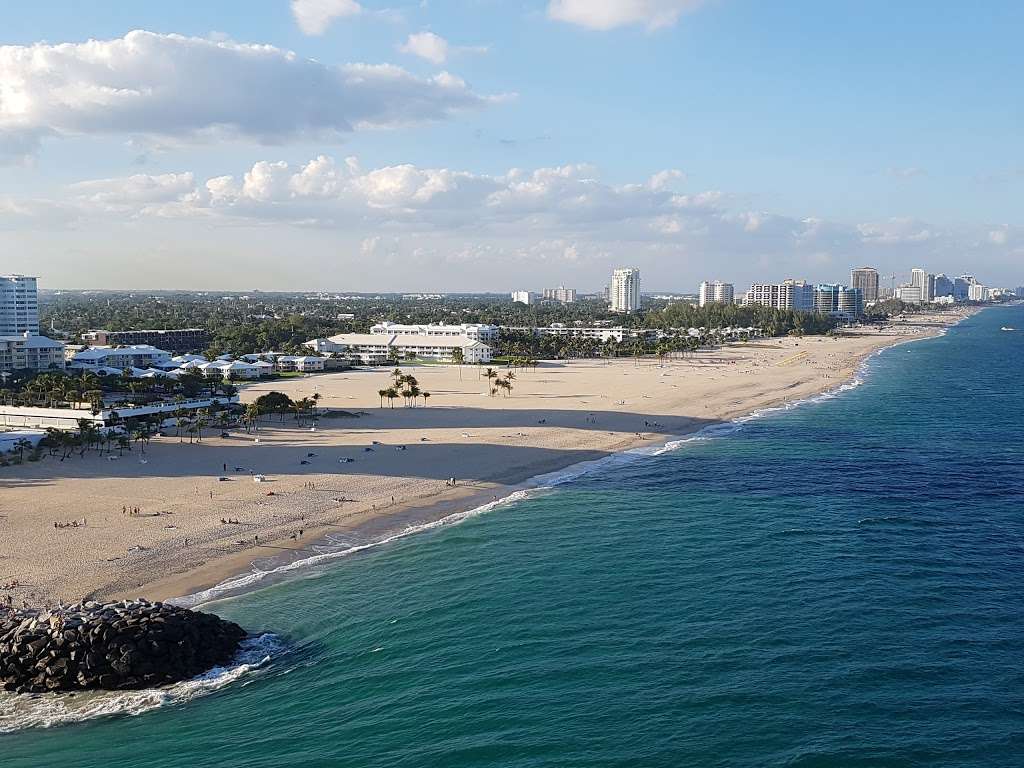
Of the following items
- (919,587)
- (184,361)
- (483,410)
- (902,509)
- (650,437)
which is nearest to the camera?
(919,587)

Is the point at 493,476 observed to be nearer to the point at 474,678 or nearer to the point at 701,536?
the point at 701,536

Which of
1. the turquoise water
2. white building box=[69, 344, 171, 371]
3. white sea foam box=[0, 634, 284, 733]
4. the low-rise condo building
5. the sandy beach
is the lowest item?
white sea foam box=[0, 634, 284, 733]

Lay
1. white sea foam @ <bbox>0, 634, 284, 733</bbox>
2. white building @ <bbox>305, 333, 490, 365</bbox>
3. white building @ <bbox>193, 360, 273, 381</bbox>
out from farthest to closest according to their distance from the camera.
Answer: white building @ <bbox>305, 333, 490, 365</bbox> → white building @ <bbox>193, 360, 273, 381</bbox> → white sea foam @ <bbox>0, 634, 284, 733</bbox>

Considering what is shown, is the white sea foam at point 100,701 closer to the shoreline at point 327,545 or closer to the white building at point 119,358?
the shoreline at point 327,545

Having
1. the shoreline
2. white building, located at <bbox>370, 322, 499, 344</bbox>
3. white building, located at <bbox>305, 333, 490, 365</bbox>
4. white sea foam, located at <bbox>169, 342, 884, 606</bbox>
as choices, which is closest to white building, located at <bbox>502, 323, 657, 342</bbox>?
white building, located at <bbox>370, 322, 499, 344</bbox>

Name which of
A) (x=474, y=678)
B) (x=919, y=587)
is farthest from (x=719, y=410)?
(x=474, y=678)

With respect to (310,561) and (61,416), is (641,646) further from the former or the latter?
(61,416)

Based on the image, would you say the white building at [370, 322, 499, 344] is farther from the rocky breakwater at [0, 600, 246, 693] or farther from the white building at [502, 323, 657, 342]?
the rocky breakwater at [0, 600, 246, 693]
